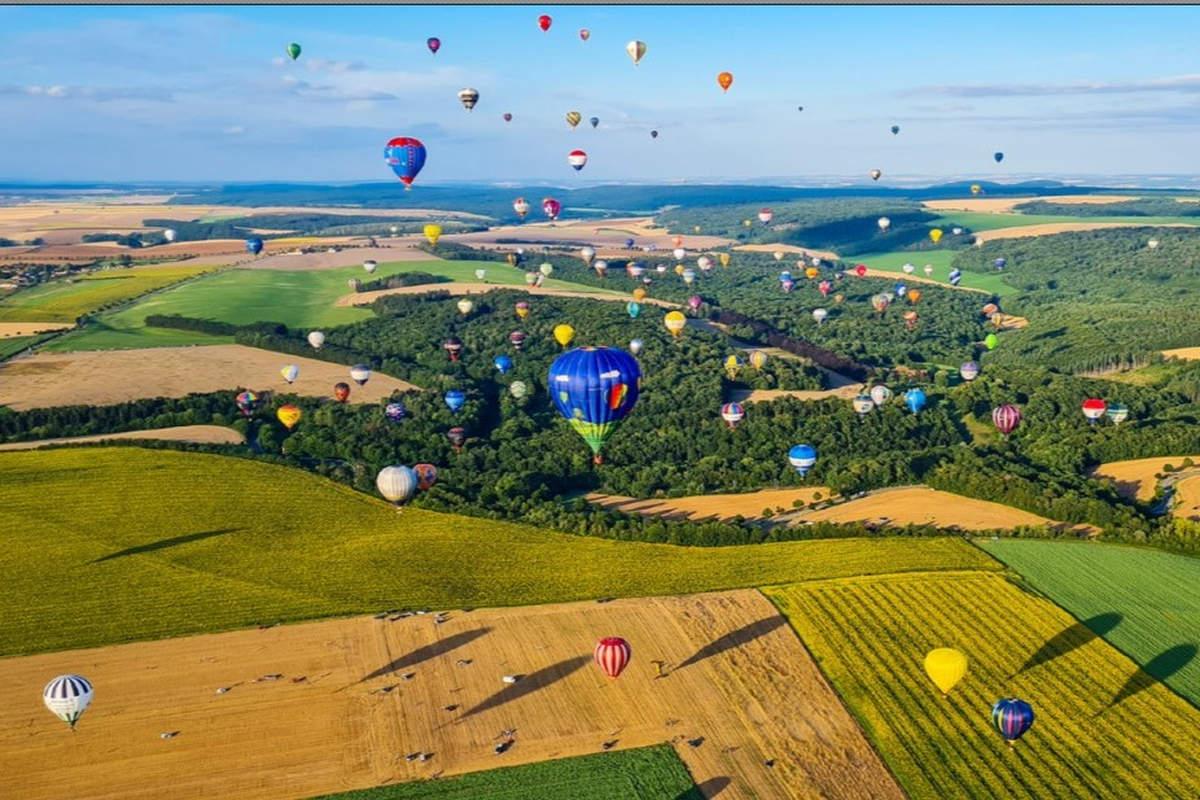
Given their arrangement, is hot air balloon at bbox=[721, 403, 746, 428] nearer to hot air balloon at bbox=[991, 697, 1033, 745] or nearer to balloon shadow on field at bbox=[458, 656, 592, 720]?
balloon shadow on field at bbox=[458, 656, 592, 720]

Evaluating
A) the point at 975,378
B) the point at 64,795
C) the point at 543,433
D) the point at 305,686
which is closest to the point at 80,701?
the point at 64,795

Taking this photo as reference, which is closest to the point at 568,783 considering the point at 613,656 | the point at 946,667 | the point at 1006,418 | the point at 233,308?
the point at 613,656

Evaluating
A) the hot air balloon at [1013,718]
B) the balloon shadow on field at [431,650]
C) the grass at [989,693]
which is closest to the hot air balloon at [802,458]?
the grass at [989,693]

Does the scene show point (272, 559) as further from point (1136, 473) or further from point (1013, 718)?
point (1136, 473)

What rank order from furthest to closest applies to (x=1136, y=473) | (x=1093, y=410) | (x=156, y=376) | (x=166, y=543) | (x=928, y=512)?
(x=156, y=376), (x=1093, y=410), (x=1136, y=473), (x=928, y=512), (x=166, y=543)

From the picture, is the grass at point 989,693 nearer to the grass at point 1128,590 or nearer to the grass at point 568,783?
the grass at point 1128,590

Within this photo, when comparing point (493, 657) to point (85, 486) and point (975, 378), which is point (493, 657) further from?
point (975, 378)
